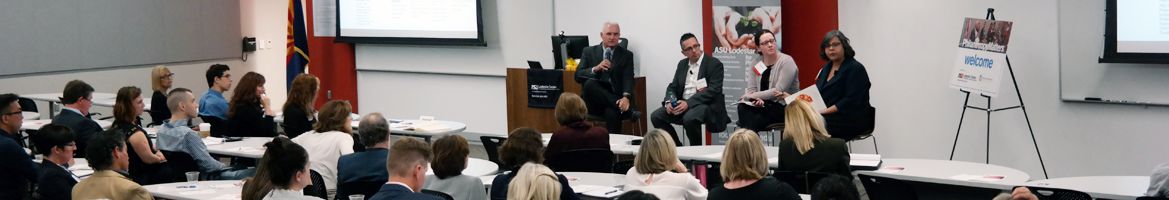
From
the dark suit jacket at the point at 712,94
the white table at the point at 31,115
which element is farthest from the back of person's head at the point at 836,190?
the white table at the point at 31,115

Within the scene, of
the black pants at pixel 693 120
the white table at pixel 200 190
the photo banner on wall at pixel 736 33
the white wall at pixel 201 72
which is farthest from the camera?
the white wall at pixel 201 72

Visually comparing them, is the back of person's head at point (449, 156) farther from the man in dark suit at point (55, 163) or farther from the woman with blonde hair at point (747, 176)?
the man in dark suit at point (55, 163)

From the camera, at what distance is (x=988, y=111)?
8953 millimetres

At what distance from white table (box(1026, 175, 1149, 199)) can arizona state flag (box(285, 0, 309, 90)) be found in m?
9.00

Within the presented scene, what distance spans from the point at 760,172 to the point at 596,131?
2.01 metres

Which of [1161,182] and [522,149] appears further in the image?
[522,149]

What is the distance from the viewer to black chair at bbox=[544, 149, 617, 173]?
22.9ft

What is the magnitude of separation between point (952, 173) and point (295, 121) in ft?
13.8

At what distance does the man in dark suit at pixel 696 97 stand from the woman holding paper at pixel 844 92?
1.60 m

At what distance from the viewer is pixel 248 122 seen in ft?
29.2

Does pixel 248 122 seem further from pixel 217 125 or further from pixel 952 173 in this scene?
pixel 952 173

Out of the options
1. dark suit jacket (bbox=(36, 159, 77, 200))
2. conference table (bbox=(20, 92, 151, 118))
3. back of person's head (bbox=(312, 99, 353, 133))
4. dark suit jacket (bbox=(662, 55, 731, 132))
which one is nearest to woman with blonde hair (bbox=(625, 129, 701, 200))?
back of person's head (bbox=(312, 99, 353, 133))

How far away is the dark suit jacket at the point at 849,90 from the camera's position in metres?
8.20

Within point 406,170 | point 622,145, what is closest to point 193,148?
point 622,145
